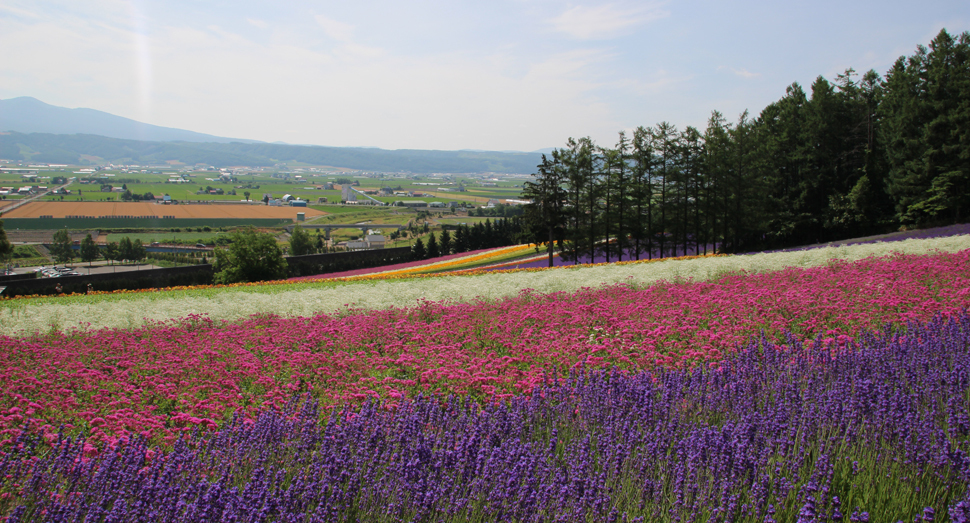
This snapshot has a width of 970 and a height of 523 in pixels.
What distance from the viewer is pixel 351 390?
794 cm

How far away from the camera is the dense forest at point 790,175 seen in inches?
1801

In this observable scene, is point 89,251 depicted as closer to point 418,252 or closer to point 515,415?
point 418,252

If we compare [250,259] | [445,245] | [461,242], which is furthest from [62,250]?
[250,259]

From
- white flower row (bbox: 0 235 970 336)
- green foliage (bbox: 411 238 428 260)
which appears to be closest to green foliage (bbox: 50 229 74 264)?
green foliage (bbox: 411 238 428 260)

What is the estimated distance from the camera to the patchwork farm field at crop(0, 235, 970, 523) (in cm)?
449

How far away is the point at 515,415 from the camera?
232 inches

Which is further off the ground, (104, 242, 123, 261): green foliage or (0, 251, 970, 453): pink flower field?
(0, 251, 970, 453): pink flower field

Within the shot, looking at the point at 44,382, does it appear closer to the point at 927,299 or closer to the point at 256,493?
the point at 256,493

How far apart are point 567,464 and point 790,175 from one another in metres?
59.7

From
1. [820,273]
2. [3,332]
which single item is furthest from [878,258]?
[3,332]

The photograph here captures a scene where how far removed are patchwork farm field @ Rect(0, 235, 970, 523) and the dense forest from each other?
115ft

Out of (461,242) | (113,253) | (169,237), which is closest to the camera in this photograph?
(461,242)

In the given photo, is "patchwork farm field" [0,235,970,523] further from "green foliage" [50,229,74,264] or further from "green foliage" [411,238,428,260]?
"green foliage" [50,229,74,264]

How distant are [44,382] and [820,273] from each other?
1990 centimetres
